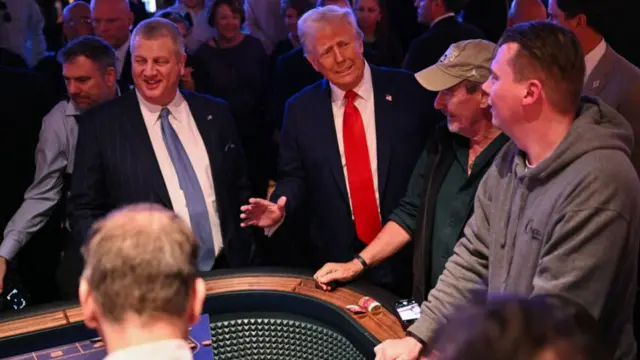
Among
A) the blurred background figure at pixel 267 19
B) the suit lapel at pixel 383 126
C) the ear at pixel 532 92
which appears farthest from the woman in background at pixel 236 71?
the ear at pixel 532 92

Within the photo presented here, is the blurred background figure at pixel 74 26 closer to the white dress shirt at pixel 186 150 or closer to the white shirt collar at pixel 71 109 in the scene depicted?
the white shirt collar at pixel 71 109

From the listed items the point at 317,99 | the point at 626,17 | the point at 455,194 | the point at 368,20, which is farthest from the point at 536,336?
the point at 368,20

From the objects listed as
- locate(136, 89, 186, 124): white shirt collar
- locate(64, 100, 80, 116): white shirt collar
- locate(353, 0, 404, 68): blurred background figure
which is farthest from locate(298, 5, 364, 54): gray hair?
locate(353, 0, 404, 68): blurred background figure

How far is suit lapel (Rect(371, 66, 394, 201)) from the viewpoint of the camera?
2.99 m

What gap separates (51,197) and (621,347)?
210cm

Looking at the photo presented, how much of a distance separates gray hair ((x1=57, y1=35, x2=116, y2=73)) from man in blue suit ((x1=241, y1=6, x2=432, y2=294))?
2.63ft

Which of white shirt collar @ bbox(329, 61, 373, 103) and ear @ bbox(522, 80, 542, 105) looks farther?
white shirt collar @ bbox(329, 61, 373, 103)

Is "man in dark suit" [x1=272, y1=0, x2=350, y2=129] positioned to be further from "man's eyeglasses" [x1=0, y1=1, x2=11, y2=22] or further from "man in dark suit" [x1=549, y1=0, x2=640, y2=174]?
"man's eyeglasses" [x1=0, y1=1, x2=11, y2=22]

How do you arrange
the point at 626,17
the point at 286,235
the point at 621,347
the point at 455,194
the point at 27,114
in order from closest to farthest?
the point at 621,347 → the point at 455,194 → the point at 27,114 → the point at 626,17 → the point at 286,235

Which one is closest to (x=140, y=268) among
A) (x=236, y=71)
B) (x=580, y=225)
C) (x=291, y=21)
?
(x=580, y=225)

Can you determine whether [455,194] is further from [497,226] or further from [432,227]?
[497,226]

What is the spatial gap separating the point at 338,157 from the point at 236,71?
159 cm

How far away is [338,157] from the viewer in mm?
3014

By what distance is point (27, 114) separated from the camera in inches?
131
